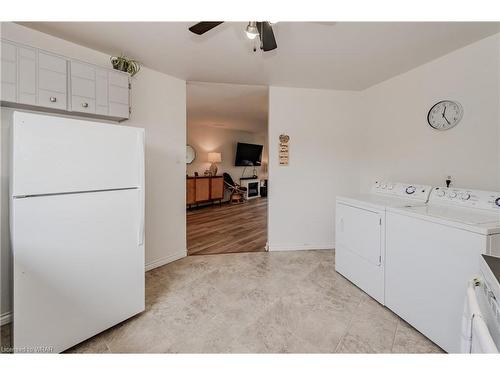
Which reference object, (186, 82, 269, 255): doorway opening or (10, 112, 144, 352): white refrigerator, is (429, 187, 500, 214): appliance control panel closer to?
(186, 82, 269, 255): doorway opening

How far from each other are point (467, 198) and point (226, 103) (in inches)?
145

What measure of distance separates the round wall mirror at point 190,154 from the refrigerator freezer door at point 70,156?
16.2ft

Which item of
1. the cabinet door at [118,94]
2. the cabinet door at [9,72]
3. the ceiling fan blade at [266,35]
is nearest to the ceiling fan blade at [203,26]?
the ceiling fan blade at [266,35]

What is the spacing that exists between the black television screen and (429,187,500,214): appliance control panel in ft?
20.4

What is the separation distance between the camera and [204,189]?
639 centimetres

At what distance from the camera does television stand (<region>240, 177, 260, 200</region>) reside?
8062 millimetres

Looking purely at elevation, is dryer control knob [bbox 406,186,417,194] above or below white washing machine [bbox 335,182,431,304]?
above

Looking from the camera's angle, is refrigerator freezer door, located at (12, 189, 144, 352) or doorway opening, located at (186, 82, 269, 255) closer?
refrigerator freezer door, located at (12, 189, 144, 352)

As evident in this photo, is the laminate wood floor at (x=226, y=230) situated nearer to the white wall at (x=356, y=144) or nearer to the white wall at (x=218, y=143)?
the white wall at (x=356, y=144)

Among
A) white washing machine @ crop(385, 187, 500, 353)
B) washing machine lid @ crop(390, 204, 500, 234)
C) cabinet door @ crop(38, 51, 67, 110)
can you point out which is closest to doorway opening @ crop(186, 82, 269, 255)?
cabinet door @ crop(38, 51, 67, 110)

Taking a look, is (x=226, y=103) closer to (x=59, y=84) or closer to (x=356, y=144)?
(x=356, y=144)

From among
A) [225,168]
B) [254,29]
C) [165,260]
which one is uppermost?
[254,29]

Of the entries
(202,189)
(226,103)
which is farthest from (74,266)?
(202,189)
